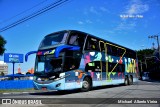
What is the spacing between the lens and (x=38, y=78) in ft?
51.2

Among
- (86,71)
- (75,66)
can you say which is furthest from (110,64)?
(75,66)

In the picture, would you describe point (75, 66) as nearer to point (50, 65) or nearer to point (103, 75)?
point (50, 65)

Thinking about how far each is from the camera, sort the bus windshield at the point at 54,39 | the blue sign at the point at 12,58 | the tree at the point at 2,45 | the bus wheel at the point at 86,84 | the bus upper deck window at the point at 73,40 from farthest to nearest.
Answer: the tree at the point at 2,45
the blue sign at the point at 12,58
the bus wheel at the point at 86,84
the bus upper deck window at the point at 73,40
the bus windshield at the point at 54,39

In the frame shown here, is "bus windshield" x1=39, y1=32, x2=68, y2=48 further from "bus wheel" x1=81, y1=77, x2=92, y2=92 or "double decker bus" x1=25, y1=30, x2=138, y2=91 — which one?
"bus wheel" x1=81, y1=77, x2=92, y2=92

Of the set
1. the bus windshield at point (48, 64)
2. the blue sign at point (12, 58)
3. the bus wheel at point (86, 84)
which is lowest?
the bus wheel at point (86, 84)

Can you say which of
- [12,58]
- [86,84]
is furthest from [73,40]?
[12,58]

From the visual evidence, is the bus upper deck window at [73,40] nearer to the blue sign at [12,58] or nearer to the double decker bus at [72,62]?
the double decker bus at [72,62]

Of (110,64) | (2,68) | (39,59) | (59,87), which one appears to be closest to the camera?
(59,87)

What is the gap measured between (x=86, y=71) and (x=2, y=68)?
178539mm

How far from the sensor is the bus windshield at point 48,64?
15013 mm

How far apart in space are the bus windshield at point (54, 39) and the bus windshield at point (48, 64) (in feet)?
3.39

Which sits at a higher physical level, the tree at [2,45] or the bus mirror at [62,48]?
the tree at [2,45]

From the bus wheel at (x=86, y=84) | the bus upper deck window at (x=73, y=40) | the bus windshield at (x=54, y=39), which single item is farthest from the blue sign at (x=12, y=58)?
the bus upper deck window at (x=73, y=40)

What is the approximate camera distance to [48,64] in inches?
603
